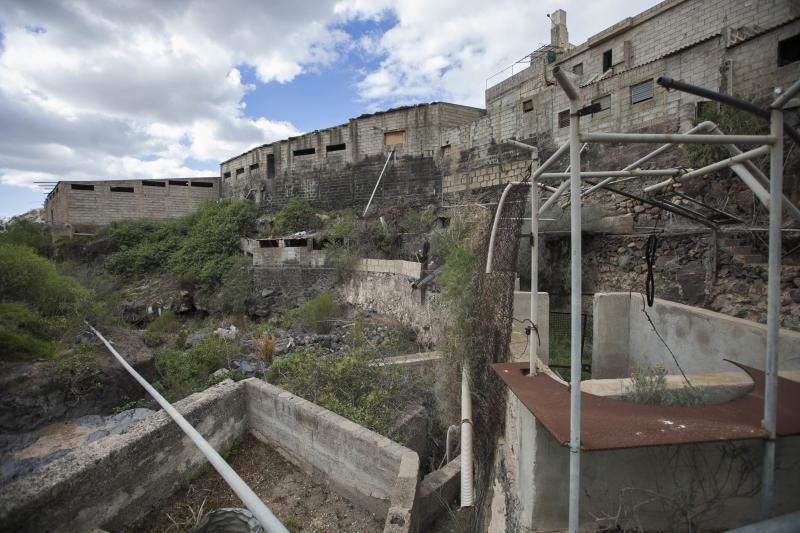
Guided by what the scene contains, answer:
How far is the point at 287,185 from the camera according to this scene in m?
20.4

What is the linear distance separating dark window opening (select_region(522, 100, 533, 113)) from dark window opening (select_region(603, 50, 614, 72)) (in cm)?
318

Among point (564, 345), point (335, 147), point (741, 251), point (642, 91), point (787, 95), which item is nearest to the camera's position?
point (787, 95)

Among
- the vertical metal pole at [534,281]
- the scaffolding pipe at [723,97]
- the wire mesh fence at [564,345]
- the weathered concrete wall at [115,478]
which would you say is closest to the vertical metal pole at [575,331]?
the scaffolding pipe at [723,97]

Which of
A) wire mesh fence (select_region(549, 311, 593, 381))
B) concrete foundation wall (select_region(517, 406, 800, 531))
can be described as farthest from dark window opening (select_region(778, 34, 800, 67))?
concrete foundation wall (select_region(517, 406, 800, 531))

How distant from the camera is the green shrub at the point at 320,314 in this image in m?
9.93

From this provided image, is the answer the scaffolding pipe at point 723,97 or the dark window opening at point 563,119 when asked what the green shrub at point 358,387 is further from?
the dark window opening at point 563,119

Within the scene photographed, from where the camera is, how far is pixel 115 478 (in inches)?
123

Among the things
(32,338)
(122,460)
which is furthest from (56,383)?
(122,460)

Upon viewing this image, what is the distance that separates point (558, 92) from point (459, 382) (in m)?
11.2

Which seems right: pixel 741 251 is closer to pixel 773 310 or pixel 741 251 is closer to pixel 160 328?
pixel 773 310

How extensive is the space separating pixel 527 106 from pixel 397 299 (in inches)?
339

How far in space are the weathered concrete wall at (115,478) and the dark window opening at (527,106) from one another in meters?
12.8

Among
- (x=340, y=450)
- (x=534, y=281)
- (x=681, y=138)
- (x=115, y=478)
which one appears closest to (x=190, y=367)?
(x=115, y=478)

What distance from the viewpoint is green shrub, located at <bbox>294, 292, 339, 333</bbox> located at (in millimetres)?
9930
